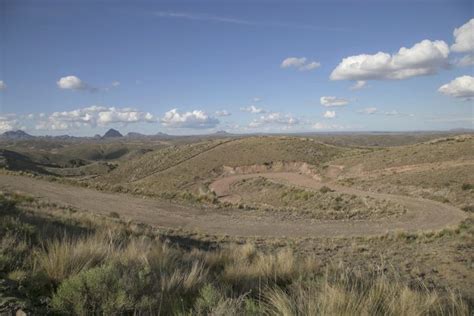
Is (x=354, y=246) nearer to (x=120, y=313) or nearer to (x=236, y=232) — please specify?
(x=236, y=232)

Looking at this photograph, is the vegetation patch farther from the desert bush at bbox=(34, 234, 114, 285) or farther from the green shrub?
the green shrub

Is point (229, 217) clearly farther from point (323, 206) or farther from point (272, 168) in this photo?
point (272, 168)

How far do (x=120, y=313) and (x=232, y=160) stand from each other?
190 feet

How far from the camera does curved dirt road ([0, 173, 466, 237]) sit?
20.3 meters

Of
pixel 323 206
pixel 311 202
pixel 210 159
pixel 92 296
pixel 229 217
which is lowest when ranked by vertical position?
pixel 311 202

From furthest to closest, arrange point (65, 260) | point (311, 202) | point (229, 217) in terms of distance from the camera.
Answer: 1. point (311, 202)
2. point (229, 217)
3. point (65, 260)

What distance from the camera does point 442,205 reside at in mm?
26844

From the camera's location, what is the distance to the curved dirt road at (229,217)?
2030 centimetres

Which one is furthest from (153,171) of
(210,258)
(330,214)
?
(210,258)

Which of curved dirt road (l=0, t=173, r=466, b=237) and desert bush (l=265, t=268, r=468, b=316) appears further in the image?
curved dirt road (l=0, t=173, r=466, b=237)

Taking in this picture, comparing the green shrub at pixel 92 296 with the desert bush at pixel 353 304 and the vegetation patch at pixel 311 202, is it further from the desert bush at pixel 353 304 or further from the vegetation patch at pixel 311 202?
the vegetation patch at pixel 311 202

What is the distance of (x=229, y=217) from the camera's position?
23.6m

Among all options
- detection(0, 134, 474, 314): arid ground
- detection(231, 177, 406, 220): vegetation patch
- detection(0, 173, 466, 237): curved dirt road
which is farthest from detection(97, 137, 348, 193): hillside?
detection(0, 173, 466, 237): curved dirt road

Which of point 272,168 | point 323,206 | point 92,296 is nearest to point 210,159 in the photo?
point 272,168
